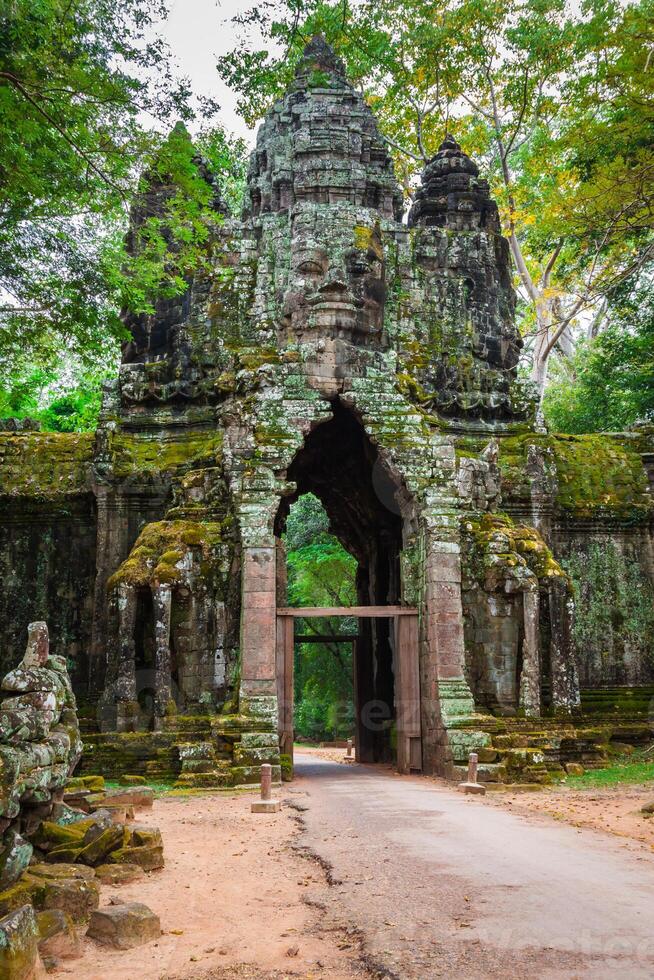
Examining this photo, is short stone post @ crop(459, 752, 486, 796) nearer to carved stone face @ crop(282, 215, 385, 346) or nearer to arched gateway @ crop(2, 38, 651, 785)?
arched gateway @ crop(2, 38, 651, 785)

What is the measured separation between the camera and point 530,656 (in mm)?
A: 14469

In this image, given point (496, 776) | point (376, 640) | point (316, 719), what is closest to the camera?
point (496, 776)

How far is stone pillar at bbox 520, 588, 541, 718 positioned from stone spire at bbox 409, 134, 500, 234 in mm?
9630

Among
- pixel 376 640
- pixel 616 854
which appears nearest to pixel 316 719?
pixel 376 640

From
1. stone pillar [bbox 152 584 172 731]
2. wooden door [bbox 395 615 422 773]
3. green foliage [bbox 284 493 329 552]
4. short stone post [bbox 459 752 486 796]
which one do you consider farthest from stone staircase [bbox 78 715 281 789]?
green foliage [bbox 284 493 329 552]

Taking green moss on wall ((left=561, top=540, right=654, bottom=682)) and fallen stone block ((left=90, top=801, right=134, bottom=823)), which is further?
green moss on wall ((left=561, top=540, right=654, bottom=682))

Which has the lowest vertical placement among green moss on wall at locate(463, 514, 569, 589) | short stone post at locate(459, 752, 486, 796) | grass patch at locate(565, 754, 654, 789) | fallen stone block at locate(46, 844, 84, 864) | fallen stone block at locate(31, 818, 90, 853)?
grass patch at locate(565, 754, 654, 789)

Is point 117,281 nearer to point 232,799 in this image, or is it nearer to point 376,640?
point 232,799

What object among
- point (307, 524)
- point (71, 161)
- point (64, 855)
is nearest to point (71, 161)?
point (71, 161)

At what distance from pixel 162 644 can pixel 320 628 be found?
1798cm

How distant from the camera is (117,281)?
43.7 ft

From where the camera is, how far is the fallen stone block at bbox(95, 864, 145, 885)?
266 inches

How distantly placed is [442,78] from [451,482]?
645 inches

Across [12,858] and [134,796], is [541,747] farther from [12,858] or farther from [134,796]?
[12,858]
